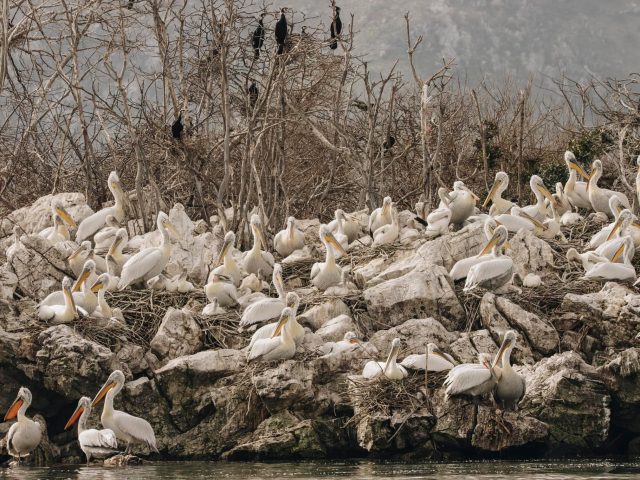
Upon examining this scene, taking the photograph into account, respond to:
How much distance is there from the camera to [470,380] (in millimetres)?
12992

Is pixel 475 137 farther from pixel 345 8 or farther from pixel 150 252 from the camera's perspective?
pixel 345 8

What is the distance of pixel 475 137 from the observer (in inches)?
971

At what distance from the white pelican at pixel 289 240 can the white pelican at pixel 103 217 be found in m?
2.16

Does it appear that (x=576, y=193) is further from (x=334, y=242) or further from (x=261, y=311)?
(x=261, y=311)

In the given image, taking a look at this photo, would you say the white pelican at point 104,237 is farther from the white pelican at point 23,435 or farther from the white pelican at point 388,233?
the white pelican at point 23,435

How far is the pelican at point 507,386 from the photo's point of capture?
528 inches

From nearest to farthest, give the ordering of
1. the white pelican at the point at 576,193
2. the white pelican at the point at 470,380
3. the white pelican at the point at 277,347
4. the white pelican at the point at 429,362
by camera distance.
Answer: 1. the white pelican at the point at 470,380
2. the white pelican at the point at 429,362
3. the white pelican at the point at 277,347
4. the white pelican at the point at 576,193

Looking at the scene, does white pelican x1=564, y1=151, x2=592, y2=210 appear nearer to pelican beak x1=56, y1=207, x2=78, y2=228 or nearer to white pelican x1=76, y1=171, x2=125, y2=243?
white pelican x1=76, y1=171, x2=125, y2=243

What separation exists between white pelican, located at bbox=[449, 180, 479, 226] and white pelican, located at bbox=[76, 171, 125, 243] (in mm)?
4349

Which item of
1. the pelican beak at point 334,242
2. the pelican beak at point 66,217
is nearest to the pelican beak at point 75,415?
the pelican beak at point 334,242

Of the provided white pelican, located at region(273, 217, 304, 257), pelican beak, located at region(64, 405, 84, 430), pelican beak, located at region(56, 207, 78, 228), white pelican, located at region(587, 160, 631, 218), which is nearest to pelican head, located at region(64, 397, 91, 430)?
pelican beak, located at region(64, 405, 84, 430)

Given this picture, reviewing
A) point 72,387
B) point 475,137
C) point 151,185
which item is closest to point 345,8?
point 475,137

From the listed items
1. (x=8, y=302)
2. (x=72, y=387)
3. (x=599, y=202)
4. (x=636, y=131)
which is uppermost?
(x=636, y=131)

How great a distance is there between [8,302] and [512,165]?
10475 mm
